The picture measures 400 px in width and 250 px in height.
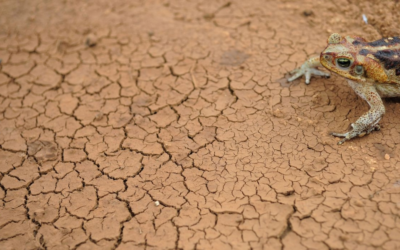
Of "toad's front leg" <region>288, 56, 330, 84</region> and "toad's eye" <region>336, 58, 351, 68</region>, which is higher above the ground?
"toad's eye" <region>336, 58, 351, 68</region>

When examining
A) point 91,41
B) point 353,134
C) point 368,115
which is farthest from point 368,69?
point 91,41

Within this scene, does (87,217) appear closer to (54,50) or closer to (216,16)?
(54,50)

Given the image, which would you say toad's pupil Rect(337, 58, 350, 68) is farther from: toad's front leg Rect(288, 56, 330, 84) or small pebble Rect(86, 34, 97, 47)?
small pebble Rect(86, 34, 97, 47)

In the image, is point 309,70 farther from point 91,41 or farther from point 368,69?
point 91,41

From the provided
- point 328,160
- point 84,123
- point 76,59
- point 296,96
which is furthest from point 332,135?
point 76,59

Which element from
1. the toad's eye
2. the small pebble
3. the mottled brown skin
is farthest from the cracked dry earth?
the toad's eye

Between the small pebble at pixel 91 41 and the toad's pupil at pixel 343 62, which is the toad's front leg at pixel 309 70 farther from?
the small pebble at pixel 91 41
